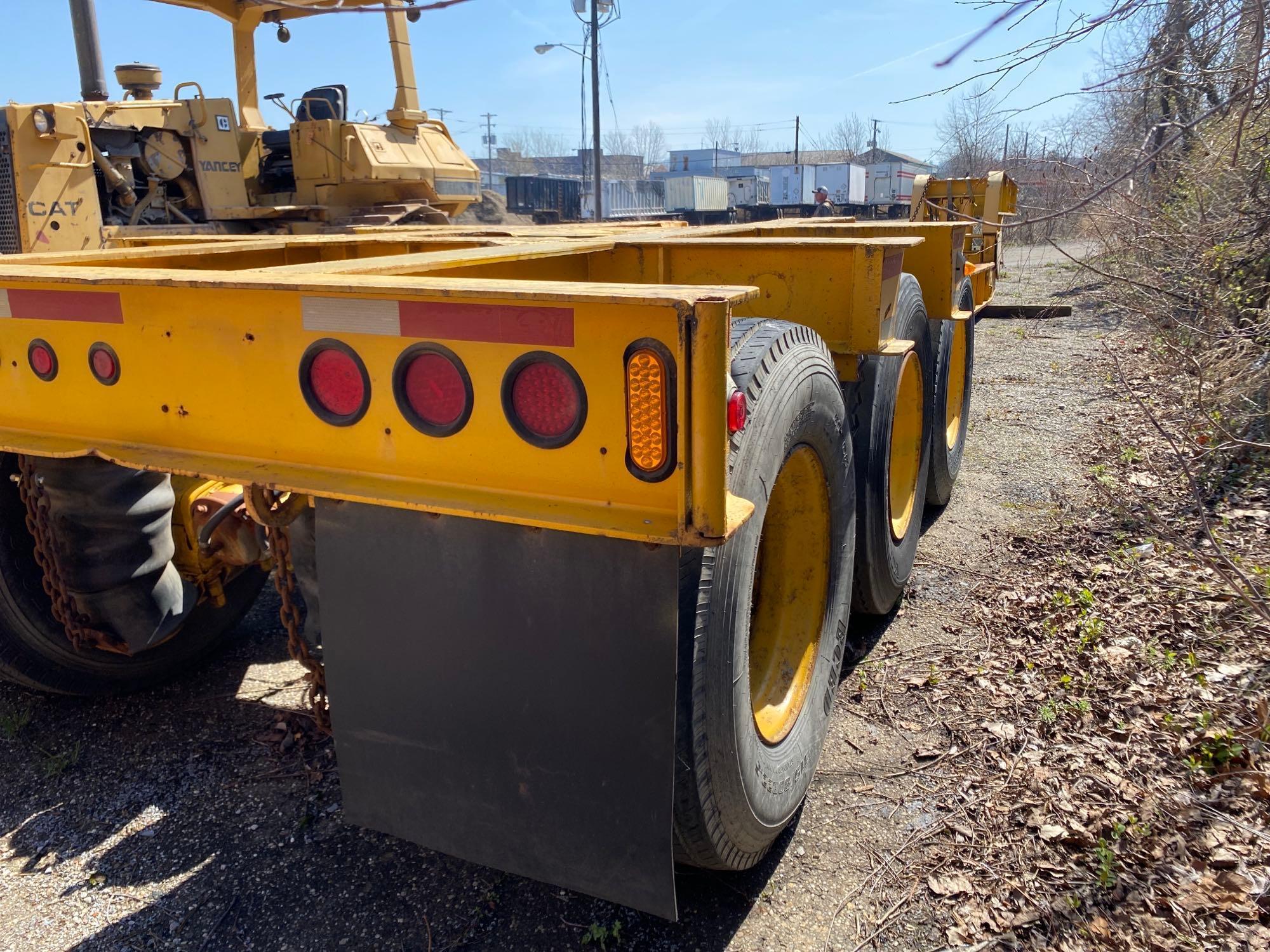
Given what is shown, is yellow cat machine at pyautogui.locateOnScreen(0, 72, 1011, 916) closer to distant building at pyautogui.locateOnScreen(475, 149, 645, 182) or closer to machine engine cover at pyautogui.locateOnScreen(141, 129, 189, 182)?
machine engine cover at pyautogui.locateOnScreen(141, 129, 189, 182)

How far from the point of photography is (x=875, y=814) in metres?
2.83

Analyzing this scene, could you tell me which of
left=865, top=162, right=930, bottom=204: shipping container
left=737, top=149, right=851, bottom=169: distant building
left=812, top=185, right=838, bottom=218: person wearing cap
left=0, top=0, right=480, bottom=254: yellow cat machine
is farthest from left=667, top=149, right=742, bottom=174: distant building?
left=0, top=0, right=480, bottom=254: yellow cat machine

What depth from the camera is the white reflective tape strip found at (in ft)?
5.96

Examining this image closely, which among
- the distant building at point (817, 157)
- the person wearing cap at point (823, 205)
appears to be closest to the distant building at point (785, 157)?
the distant building at point (817, 157)

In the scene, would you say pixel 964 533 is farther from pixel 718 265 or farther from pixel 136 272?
pixel 136 272

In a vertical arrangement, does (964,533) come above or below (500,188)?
below

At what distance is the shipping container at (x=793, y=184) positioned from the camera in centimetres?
5038

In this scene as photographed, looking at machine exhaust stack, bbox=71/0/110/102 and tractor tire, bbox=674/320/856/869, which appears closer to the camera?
tractor tire, bbox=674/320/856/869

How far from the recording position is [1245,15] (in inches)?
112

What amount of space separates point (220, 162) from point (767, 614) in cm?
610

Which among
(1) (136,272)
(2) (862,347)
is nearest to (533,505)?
(1) (136,272)

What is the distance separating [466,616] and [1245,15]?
2.90 metres

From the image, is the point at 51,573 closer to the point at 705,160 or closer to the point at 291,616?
the point at 291,616

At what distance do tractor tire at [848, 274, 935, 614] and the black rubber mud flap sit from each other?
174cm
